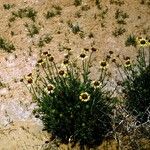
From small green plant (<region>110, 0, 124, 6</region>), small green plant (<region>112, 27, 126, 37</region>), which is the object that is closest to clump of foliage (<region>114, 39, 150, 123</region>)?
small green plant (<region>112, 27, 126, 37</region>)

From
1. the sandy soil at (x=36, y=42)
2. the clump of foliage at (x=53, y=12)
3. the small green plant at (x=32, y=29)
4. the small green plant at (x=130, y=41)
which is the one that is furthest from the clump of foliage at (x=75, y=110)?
the clump of foliage at (x=53, y=12)

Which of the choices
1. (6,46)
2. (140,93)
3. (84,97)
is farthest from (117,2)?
(84,97)

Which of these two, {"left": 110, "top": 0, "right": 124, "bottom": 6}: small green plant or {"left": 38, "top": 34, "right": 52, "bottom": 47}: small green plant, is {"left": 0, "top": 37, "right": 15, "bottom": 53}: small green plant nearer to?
{"left": 38, "top": 34, "right": 52, "bottom": 47}: small green plant

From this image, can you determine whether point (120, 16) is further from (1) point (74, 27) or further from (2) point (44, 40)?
(2) point (44, 40)

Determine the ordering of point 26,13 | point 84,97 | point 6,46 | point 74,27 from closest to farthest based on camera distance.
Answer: point 84,97
point 6,46
point 74,27
point 26,13

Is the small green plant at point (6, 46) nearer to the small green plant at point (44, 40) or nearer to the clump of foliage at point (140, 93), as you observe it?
the small green plant at point (44, 40)

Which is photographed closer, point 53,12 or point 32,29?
point 32,29
